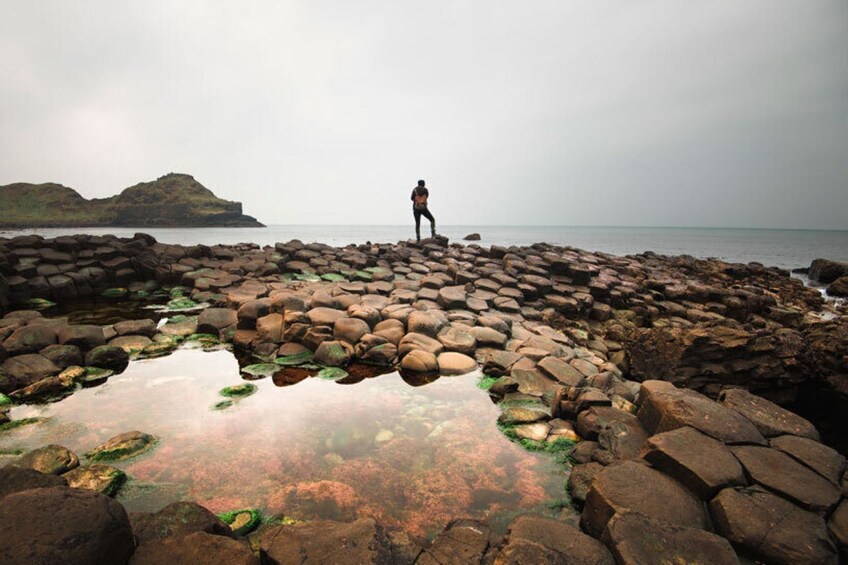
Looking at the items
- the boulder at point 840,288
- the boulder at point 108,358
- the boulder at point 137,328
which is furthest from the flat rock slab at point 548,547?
the boulder at point 840,288

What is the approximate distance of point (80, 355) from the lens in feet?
18.9

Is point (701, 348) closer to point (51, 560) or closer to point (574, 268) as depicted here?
point (574, 268)

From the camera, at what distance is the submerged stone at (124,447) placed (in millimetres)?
3738

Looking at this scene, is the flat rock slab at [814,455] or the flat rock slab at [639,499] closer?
the flat rock slab at [639,499]

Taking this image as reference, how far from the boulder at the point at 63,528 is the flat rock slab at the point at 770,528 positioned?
392 cm

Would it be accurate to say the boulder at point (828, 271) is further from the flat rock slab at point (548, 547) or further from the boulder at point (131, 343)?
the boulder at point (131, 343)

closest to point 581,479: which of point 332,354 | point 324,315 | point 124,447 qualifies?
point 332,354

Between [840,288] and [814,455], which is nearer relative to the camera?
[814,455]

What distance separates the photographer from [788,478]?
296cm

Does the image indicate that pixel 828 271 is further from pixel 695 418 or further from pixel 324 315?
pixel 324 315

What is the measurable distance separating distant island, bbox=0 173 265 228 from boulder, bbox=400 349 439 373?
8834 centimetres

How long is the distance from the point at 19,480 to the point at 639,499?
4.38 m

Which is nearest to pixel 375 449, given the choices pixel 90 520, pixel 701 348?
pixel 90 520

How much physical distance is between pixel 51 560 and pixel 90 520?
230mm
